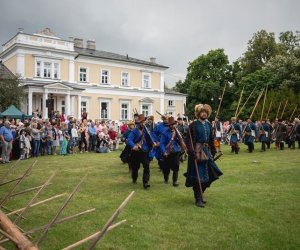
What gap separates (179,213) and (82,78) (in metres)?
40.8

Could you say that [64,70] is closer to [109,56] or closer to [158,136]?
[109,56]

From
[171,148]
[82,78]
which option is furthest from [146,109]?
[171,148]

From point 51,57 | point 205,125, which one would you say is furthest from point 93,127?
point 51,57

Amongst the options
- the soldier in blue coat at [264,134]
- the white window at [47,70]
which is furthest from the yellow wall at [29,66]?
the soldier in blue coat at [264,134]

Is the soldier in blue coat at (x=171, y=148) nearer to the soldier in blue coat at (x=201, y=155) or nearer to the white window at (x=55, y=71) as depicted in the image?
the soldier in blue coat at (x=201, y=155)

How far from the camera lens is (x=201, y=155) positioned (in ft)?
25.7

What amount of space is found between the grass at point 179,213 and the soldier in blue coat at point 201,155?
46cm

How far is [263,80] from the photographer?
4488 centimetres

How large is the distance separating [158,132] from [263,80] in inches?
1412

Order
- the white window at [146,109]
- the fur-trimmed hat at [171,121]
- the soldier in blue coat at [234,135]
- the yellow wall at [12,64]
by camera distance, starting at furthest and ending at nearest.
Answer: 1. the white window at [146,109]
2. the yellow wall at [12,64]
3. the soldier in blue coat at [234,135]
4. the fur-trimmed hat at [171,121]

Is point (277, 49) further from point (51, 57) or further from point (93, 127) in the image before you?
point (93, 127)

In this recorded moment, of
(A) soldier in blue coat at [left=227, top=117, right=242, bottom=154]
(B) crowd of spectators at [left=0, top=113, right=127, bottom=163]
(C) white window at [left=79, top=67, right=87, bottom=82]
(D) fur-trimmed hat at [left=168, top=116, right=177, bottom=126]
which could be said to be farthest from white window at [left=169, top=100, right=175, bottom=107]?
(D) fur-trimmed hat at [left=168, top=116, right=177, bottom=126]

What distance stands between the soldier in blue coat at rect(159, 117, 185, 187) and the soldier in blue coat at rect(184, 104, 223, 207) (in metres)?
2.23

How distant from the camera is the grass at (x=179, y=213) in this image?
5574 mm
